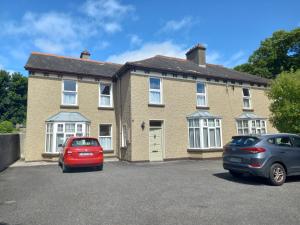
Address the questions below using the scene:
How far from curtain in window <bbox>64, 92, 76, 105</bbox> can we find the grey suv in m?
12.2

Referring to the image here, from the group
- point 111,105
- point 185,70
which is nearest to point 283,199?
point 185,70

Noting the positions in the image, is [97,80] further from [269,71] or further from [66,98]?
[269,71]

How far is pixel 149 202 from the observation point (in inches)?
233

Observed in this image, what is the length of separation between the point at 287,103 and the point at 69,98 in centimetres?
1428

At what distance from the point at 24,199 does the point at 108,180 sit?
10.4 feet

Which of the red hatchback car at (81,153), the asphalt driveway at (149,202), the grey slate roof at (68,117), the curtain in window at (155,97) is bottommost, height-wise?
the asphalt driveway at (149,202)

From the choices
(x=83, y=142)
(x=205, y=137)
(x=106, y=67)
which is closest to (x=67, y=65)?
(x=106, y=67)

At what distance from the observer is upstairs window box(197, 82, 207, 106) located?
58.9 ft

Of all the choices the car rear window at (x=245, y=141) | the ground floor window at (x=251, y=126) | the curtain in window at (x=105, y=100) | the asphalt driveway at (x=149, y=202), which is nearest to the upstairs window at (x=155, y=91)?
the curtain in window at (x=105, y=100)

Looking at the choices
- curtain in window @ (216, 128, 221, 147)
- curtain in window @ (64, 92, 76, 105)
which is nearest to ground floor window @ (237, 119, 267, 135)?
curtain in window @ (216, 128, 221, 147)

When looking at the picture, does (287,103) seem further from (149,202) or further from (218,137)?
(149,202)

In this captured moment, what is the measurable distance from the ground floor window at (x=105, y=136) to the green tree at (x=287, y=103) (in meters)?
11.5

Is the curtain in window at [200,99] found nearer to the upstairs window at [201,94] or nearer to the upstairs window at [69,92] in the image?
the upstairs window at [201,94]

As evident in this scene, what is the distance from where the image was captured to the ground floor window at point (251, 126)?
62.4 ft
